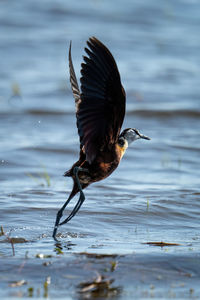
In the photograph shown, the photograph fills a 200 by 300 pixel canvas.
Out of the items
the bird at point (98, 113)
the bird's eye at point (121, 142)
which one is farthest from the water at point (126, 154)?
the bird's eye at point (121, 142)

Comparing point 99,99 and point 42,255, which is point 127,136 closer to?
point 99,99

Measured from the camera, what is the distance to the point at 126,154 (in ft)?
29.5

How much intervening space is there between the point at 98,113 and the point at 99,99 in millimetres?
114

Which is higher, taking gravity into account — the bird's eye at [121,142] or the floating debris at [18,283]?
the bird's eye at [121,142]

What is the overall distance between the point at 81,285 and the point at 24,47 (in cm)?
1208

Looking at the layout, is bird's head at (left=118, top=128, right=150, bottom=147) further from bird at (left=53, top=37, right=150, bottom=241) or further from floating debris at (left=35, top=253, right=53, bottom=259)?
floating debris at (left=35, top=253, right=53, bottom=259)

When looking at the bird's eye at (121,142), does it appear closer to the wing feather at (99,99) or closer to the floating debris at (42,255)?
the wing feather at (99,99)

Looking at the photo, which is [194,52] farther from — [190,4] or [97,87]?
[97,87]

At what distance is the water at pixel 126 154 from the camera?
15.0 ft

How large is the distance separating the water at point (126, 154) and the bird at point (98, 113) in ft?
2.16

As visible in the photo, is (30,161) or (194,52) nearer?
(30,161)

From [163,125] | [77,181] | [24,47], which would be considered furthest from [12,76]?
[77,181]

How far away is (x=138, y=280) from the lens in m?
4.23

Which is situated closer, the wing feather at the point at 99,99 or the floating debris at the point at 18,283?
the floating debris at the point at 18,283
